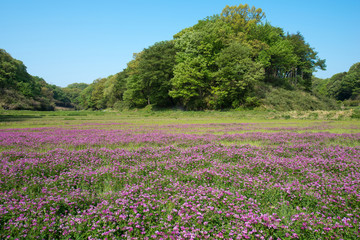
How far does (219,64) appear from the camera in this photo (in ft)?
174

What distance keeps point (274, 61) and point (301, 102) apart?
2004 cm

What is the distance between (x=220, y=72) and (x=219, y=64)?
3.22m

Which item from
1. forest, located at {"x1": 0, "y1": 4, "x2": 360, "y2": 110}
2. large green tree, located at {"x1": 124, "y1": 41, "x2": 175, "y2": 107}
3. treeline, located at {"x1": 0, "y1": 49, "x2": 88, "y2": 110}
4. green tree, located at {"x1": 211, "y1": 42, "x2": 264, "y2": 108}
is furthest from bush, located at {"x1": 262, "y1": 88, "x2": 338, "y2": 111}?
treeline, located at {"x1": 0, "y1": 49, "x2": 88, "y2": 110}

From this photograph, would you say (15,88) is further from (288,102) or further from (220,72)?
(288,102)

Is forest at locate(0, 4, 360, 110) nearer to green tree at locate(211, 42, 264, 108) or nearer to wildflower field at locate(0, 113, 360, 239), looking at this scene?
green tree at locate(211, 42, 264, 108)

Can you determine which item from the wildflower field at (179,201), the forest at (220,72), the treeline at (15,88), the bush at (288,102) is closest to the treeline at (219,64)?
the forest at (220,72)

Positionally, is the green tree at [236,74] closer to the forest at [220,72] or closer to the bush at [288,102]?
the forest at [220,72]

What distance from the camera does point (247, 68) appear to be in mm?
50781

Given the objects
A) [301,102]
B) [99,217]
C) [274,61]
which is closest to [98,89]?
[274,61]

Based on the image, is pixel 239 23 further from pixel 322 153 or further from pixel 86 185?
pixel 86 185

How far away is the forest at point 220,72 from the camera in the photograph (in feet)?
172

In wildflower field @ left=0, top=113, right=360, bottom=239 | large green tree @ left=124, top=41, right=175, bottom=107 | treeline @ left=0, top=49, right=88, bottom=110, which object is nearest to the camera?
wildflower field @ left=0, top=113, right=360, bottom=239

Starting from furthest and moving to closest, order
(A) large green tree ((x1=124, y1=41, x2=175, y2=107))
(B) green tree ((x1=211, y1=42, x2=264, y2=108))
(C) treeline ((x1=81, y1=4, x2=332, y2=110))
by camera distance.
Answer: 1. (A) large green tree ((x1=124, y1=41, x2=175, y2=107))
2. (C) treeline ((x1=81, y1=4, x2=332, y2=110))
3. (B) green tree ((x1=211, y1=42, x2=264, y2=108))

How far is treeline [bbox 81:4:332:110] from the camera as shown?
52000 millimetres
